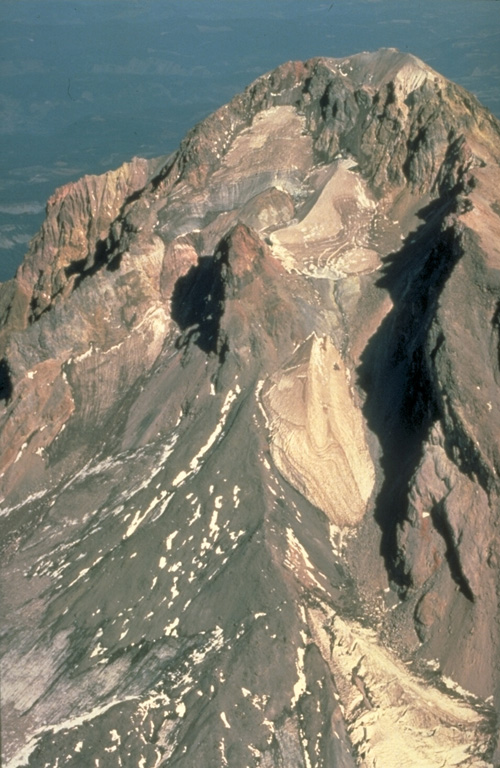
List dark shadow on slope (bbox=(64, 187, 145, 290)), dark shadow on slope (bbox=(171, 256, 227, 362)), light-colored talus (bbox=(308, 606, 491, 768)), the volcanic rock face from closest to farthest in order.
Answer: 1. light-colored talus (bbox=(308, 606, 491, 768))
2. the volcanic rock face
3. dark shadow on slope (bbox=(171, 256, 227, 362))
4. dark shadow on slope (bbox=(64, 187, 145, 290))

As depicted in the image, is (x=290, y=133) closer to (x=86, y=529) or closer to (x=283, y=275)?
(x=283, y=275)

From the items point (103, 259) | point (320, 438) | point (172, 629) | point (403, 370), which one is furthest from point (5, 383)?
point (403, 370)

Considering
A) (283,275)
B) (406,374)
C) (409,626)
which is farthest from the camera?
(283,275)

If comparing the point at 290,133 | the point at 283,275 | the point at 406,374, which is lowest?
the point at 406,374

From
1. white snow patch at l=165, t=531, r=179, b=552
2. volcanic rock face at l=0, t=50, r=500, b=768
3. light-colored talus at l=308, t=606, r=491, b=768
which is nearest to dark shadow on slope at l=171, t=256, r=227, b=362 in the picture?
volcanic rock face at l=0, t=50, r=500, b=768

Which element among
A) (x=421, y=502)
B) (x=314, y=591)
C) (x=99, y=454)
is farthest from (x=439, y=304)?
(x=99, y=454)

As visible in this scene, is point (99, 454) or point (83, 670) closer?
point (83, 670)

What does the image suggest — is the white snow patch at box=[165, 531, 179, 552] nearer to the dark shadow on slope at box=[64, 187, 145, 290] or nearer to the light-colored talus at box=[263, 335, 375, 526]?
the light-colored talus at box=[263, 335, 375, 526]

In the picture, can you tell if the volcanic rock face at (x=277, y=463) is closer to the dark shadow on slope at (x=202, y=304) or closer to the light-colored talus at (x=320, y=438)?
the light-colored talus at (x=320, y=438)
